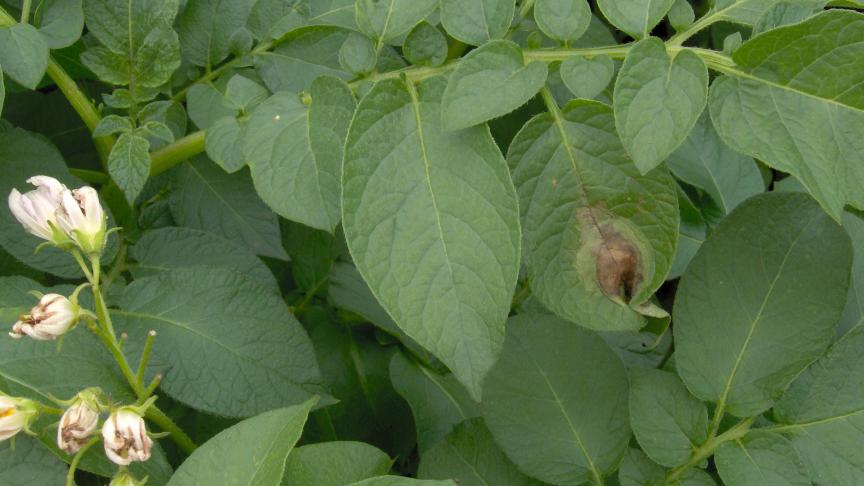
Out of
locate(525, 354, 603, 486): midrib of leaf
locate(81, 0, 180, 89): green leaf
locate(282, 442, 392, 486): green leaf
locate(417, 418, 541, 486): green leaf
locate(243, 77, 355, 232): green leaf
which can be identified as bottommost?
locate(417, 418, 541, 486): green leaf

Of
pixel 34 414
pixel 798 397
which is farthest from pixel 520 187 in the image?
pixel 34 414

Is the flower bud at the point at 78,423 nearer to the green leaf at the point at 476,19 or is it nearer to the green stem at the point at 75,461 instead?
the green stem at the point at 75,461

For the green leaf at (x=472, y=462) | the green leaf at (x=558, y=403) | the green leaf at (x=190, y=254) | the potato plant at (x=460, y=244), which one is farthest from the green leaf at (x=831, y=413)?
the green leaf at (x=190, y=254)

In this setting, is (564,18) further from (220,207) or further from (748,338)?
(220,207)

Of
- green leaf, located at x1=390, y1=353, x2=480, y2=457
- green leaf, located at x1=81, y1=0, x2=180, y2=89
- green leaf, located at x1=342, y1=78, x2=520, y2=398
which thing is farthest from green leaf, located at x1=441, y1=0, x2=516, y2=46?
green leaf, located at x1=390, y1=353, x2=480, y2=457

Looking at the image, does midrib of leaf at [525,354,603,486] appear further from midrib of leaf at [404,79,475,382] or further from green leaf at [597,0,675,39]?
green leaf at [597,0,675,39]

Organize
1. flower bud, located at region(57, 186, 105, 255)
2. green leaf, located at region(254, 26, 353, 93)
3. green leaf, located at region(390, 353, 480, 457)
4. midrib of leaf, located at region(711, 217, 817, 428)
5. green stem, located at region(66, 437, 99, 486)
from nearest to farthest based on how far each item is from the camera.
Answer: green stem, located at region(66, 437, 99, 486)
flower bud, located at region(57, 186, 105, 255)
midrib of leaf, located at region(711, 217, 817, 428)
green leaf, located at region(254, 26, 353, 93)
green leaf, located at region(390, 353, 480, 457)
